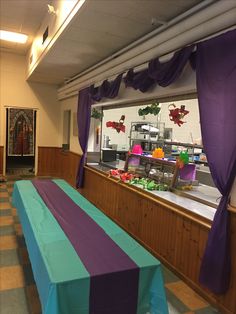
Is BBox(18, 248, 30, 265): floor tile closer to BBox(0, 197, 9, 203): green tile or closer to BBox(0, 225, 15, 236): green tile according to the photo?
BBox(0, 225, 15, 236): green tile

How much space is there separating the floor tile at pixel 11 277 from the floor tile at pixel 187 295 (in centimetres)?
141

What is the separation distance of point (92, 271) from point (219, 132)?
147 centimetres

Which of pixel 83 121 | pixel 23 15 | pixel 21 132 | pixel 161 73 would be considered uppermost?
pixel 23 15

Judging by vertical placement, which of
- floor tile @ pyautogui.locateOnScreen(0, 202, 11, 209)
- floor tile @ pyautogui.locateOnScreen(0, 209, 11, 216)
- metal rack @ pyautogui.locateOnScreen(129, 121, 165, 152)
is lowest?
floor tile @ pyautogui.locateOnScreen(0, 209, 11, 216)

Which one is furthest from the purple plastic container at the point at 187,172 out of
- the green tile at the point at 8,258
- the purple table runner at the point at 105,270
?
the green tile at the point at 8,258

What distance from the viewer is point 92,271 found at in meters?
1.66

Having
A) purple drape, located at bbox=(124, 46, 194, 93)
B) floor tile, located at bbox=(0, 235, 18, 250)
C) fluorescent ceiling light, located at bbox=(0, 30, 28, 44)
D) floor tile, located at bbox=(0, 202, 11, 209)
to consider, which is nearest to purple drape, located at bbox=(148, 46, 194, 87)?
purple drape, located at bbox=(124, 46, 194, 93)

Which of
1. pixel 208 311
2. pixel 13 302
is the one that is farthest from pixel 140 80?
pixel 13 302

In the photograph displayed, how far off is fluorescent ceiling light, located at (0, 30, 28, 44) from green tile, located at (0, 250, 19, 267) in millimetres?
4441

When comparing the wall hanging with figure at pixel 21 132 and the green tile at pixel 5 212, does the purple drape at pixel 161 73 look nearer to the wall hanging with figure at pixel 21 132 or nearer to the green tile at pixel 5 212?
the green tile at pixel 5 212

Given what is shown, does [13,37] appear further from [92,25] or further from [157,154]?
[157,154]

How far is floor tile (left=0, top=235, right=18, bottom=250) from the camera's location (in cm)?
332

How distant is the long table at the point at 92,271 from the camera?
1.58m

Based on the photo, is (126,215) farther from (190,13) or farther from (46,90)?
(46,90)
